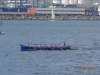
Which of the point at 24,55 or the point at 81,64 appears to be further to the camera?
the point at 24,55

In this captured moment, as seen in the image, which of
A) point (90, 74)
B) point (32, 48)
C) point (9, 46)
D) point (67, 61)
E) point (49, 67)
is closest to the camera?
point (90, 74)

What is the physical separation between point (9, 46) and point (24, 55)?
15034 millimetres

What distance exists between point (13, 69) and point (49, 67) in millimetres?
3976

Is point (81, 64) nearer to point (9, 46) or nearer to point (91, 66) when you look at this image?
point (91, 66)

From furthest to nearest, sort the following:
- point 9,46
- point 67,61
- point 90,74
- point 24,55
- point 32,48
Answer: point 9,46
point 32,48
point 24,55
point 67,61
point 90,74

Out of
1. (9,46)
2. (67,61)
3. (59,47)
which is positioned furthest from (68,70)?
(9,46)

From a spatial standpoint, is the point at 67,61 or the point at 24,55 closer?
the point at 67,61

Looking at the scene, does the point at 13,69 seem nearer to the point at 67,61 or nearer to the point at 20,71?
the point at 20,71

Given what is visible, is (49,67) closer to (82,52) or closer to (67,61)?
(67,61)

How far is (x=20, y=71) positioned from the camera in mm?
68562

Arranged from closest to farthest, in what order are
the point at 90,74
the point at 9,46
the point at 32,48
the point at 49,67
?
the point at 90,74, the point at 49,67, the point at 32,48, the point at 9,46

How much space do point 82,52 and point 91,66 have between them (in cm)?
1617

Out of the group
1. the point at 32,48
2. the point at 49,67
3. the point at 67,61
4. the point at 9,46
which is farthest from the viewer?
the point at 9,46

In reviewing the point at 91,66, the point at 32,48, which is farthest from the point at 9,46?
the point at 91,66
